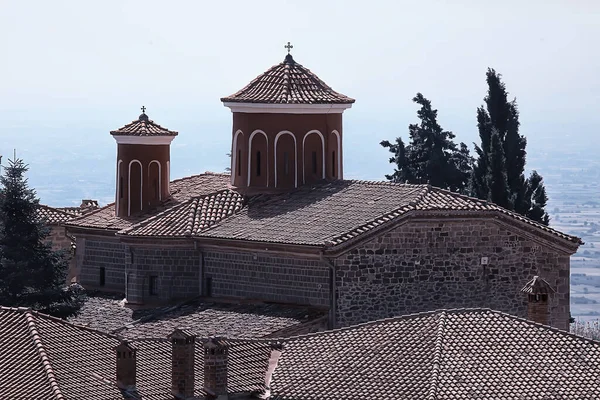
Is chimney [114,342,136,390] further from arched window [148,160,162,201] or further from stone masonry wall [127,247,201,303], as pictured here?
arched window [148,160,162,201]

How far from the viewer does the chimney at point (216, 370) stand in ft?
133

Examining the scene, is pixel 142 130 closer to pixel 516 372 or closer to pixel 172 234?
pixel 172 234

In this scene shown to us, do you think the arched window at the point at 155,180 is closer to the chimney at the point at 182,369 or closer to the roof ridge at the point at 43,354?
the roof ridge at the point at 43,354

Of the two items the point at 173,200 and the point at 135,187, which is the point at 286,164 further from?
the point at 135,187

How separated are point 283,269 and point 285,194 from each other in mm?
4587

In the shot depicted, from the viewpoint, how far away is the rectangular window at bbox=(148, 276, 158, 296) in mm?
52938

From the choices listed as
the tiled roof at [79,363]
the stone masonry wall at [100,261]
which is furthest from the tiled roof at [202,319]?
the tiled roof at [79,363]

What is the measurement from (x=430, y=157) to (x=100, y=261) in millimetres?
18342

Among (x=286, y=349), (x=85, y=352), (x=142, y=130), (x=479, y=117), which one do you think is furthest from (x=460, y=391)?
(x=479, y=117)

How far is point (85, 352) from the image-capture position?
4231 cm

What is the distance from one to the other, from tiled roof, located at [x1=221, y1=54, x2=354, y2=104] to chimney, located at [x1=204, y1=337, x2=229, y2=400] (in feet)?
48.0

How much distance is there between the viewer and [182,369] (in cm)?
4044

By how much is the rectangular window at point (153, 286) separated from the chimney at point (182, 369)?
40.2 ft

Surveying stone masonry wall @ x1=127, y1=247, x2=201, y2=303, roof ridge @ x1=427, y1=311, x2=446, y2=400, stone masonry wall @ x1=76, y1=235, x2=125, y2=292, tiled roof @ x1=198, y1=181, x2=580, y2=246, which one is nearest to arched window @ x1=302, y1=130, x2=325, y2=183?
tiled roof @ x1=198, y1=181, x2=580, y2=246
